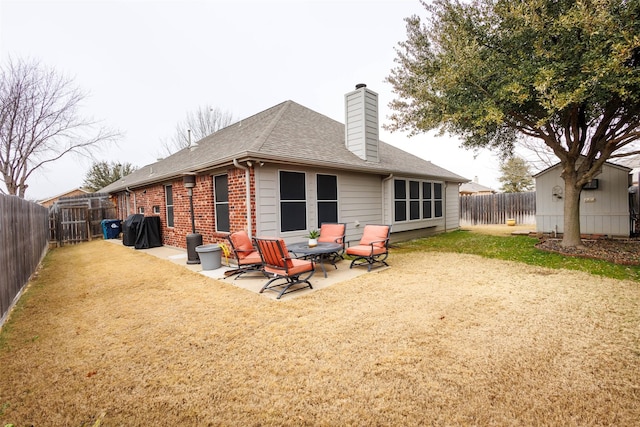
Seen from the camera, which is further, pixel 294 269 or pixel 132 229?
pixel 132 229

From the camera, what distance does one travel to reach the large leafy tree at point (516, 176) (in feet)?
91.9

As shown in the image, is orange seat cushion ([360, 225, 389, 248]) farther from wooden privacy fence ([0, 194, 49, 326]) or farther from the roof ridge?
wooden privacy fence ([0, 194, 49, 326])

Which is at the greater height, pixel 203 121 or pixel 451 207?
pixel 203 121

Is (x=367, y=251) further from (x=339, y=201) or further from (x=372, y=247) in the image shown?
(x=339, y=201)

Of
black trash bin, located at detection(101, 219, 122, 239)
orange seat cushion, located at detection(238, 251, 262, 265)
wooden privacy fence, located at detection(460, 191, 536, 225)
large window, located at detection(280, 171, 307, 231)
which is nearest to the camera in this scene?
orange seat cushion, located at detection(238, 251, 262, 265)

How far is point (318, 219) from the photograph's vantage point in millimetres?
7941

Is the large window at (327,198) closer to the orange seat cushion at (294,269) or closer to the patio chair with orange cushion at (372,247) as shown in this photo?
the patio chair with orange cushion at (372,247)

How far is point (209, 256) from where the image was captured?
684cm

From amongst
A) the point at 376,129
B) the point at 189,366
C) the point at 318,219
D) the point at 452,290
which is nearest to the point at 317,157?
the point at 318,219

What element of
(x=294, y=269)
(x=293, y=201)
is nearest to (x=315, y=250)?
(x=294, y=269)

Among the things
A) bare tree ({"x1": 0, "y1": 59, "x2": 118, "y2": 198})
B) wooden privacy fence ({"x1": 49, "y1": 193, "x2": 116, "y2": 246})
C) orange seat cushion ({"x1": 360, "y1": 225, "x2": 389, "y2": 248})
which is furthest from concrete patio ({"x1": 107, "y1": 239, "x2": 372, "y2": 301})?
bare tree ({"x1": 0, "y1": 59, "x2": 118, "y2": 198})

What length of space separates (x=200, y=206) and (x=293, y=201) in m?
3.18

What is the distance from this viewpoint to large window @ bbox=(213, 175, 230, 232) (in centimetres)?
745

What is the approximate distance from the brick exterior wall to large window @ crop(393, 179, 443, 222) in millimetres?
5842
